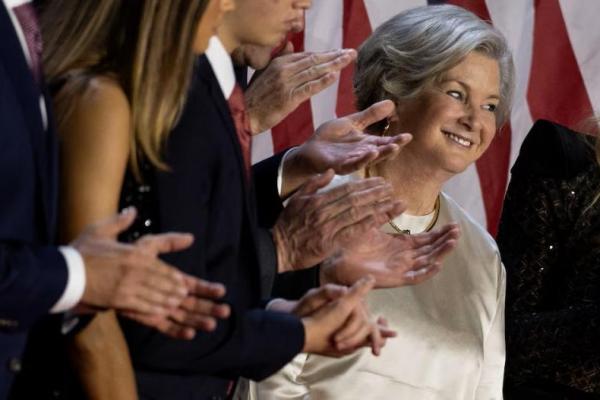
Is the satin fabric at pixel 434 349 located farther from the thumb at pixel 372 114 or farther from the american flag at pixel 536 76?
the american flag at pixel 536 76

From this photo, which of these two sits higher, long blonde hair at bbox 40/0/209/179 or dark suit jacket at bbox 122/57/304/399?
long blonde hair at bbox 40/0/209/179

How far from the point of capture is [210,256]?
6.26 feet

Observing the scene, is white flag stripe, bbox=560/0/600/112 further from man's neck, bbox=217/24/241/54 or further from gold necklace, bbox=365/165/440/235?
man's neck, bbox=217/24/241/54

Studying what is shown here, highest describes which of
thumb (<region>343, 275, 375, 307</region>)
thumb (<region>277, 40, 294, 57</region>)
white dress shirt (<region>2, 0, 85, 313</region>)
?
white dress shirt (<region>2, 0, 85, 313</region>)

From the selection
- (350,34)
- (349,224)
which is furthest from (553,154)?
(350,34)

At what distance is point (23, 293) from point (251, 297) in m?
0.50

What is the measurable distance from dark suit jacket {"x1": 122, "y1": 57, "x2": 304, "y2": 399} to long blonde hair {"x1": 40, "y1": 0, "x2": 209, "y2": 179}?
0.05m

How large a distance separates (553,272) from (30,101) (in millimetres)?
1605

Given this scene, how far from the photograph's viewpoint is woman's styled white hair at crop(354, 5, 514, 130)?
2922 mm

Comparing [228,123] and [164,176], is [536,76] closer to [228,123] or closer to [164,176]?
[228,123]

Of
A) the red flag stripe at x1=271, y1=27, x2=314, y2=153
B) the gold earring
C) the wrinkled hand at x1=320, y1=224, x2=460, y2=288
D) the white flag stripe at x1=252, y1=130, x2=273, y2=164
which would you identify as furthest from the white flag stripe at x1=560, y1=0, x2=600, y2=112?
the wrinkled hand at x1=320, y1=224, x2=460, y2=288

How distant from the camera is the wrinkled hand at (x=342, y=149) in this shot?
8.04ft

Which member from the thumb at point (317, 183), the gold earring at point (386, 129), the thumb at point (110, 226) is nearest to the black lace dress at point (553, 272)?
the gold earring at point (386, 129)

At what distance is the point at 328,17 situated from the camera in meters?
3.84
